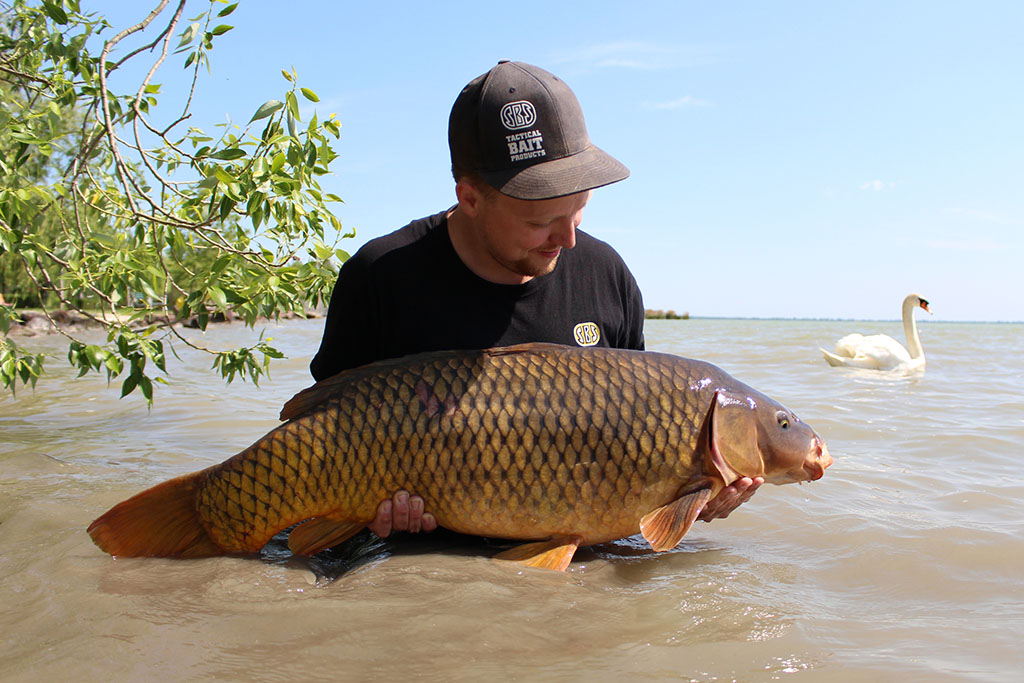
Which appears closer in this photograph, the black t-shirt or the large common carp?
the large common carp

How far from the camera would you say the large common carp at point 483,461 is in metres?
2.49

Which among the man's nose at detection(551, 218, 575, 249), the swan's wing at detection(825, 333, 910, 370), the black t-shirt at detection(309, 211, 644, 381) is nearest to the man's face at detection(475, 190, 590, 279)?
the man's nose at detection(551, 218, 575, 249)

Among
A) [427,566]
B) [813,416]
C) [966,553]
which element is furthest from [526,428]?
[813,416]

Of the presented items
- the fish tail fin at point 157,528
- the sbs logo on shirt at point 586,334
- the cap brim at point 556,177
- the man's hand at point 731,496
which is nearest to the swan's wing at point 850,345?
the sbs logo on shirt at point 586,334

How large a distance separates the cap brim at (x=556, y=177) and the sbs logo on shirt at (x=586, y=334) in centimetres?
68

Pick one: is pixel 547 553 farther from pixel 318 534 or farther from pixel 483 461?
pixel 318 534

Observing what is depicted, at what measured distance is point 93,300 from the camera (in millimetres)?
5008

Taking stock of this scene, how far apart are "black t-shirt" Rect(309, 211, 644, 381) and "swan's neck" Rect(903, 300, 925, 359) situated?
1013 cm

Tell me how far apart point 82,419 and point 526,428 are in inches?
192

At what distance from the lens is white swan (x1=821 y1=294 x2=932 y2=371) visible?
456 inches

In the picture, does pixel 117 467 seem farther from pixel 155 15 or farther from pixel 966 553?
pixel 966 553

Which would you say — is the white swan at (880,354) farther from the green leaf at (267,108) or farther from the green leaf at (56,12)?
the green leaf at (56,12)

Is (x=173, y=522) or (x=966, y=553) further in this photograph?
(x=966, y=553)

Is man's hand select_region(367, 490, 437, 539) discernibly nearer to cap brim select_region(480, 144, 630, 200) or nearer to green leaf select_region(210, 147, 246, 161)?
cap brim select_region(480, 144, 630, 200)
